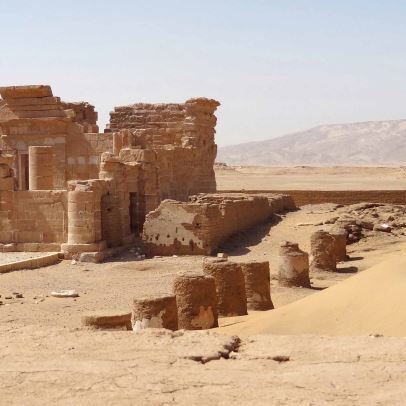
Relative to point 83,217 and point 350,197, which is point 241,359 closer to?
point 83,217

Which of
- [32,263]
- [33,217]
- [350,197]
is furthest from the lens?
[350,197]

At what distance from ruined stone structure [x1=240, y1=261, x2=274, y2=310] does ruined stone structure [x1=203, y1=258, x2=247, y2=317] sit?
562 mm

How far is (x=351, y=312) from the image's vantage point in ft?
29.0

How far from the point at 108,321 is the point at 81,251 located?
9.69 m

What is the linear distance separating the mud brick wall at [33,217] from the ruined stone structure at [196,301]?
9093 millimetres

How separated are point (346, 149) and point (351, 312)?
16680 cm

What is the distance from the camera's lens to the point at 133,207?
21.4m

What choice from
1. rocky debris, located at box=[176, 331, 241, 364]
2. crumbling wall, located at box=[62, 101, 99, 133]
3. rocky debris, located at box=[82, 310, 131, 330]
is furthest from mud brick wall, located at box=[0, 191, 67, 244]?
rocky debris, located at box=[176, 331, 241, 364]

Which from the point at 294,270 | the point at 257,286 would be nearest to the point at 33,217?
the point at 294,270

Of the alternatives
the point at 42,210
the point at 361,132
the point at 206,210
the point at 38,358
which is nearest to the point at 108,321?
the point at 38,358

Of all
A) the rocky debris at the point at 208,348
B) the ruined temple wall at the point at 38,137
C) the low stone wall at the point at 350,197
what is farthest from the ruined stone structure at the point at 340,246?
the ruined temple wall at the point at 38,137

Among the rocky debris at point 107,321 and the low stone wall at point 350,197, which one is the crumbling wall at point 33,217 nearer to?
the low stone wall at point 350,197

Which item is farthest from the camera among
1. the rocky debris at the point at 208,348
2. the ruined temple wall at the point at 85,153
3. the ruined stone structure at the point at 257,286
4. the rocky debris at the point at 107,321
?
the ruined temple wall at the point at 85,153

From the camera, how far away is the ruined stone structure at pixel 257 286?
1241 centimetres
